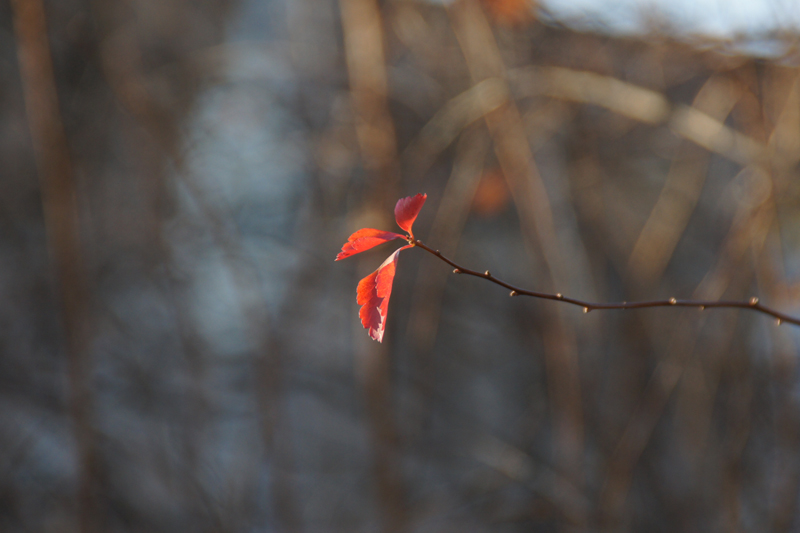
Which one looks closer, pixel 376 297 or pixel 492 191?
pixel 376 297

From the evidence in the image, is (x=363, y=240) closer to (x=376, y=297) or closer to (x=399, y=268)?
(x=376, y=297)

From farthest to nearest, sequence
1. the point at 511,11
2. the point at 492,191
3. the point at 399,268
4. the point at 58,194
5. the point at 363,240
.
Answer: the point at 399,268
the point at 492,191
the point at 511,11
the point at 58,194
the point at 363,240

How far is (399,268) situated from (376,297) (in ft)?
5.92

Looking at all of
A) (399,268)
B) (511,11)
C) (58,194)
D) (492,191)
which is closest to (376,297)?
(58,194)

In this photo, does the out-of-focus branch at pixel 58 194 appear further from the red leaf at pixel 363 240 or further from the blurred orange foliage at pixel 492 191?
the blurred orange foliage at pixel 492 191

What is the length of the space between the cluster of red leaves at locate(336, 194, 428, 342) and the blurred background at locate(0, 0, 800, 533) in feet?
2.77

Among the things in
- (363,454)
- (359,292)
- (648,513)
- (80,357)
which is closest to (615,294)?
(648,513)

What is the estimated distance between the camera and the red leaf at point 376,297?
39 centimetres

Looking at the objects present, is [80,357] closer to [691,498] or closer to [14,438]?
[14,438]

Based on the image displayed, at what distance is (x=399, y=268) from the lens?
2.21 meters

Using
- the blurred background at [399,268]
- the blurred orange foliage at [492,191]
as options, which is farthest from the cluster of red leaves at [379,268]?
the blurred orange foliage at [492,191]

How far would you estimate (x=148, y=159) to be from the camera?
1.96 m

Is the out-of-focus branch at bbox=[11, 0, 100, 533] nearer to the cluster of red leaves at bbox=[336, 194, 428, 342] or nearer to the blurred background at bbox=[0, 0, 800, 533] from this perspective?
the blurred background at bbox=[0, 0, 800, 533]

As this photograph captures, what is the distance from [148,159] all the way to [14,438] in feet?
3.74
